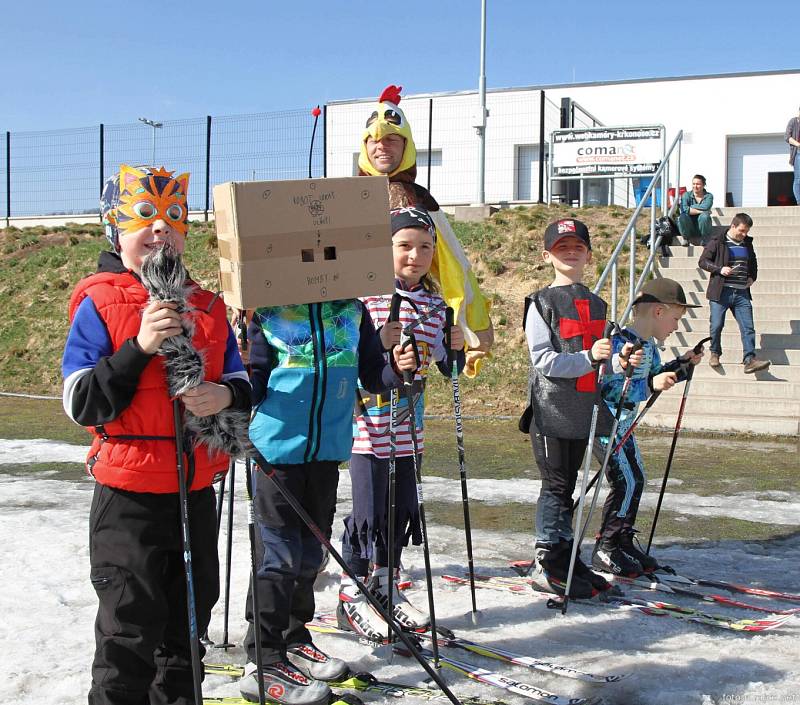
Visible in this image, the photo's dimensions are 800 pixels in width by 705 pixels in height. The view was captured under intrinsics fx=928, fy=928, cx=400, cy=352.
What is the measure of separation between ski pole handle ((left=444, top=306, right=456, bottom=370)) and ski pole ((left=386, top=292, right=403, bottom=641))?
24cm

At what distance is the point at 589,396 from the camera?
4750mm

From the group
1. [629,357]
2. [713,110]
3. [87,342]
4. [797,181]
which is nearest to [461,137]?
[713,110]

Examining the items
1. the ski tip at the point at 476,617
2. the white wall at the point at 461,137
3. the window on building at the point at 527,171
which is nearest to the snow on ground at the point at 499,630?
the ski tip at the point at 476,617

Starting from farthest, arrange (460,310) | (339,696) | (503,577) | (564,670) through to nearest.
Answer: (503,577)
(460,310)
(564,670)
(339,696)

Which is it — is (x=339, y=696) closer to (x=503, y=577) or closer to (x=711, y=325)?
(x=503, y=577)

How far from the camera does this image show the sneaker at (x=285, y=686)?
10.6 ft

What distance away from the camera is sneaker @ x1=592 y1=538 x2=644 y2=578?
4.90 metres

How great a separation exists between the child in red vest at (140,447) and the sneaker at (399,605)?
1.26 m

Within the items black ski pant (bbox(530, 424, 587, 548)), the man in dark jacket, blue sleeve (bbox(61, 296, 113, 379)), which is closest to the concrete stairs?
the man in dark jacket

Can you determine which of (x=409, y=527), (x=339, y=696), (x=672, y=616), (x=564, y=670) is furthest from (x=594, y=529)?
(x=339, y=696)

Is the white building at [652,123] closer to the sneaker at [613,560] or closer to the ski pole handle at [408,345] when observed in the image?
the sneaker at [613,560]

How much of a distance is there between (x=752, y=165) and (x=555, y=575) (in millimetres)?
25556

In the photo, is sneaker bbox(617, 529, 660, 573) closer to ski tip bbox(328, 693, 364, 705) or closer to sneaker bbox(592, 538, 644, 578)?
sneaker bbox(592, 538, 644, 578)

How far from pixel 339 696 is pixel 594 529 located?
3.05 m
